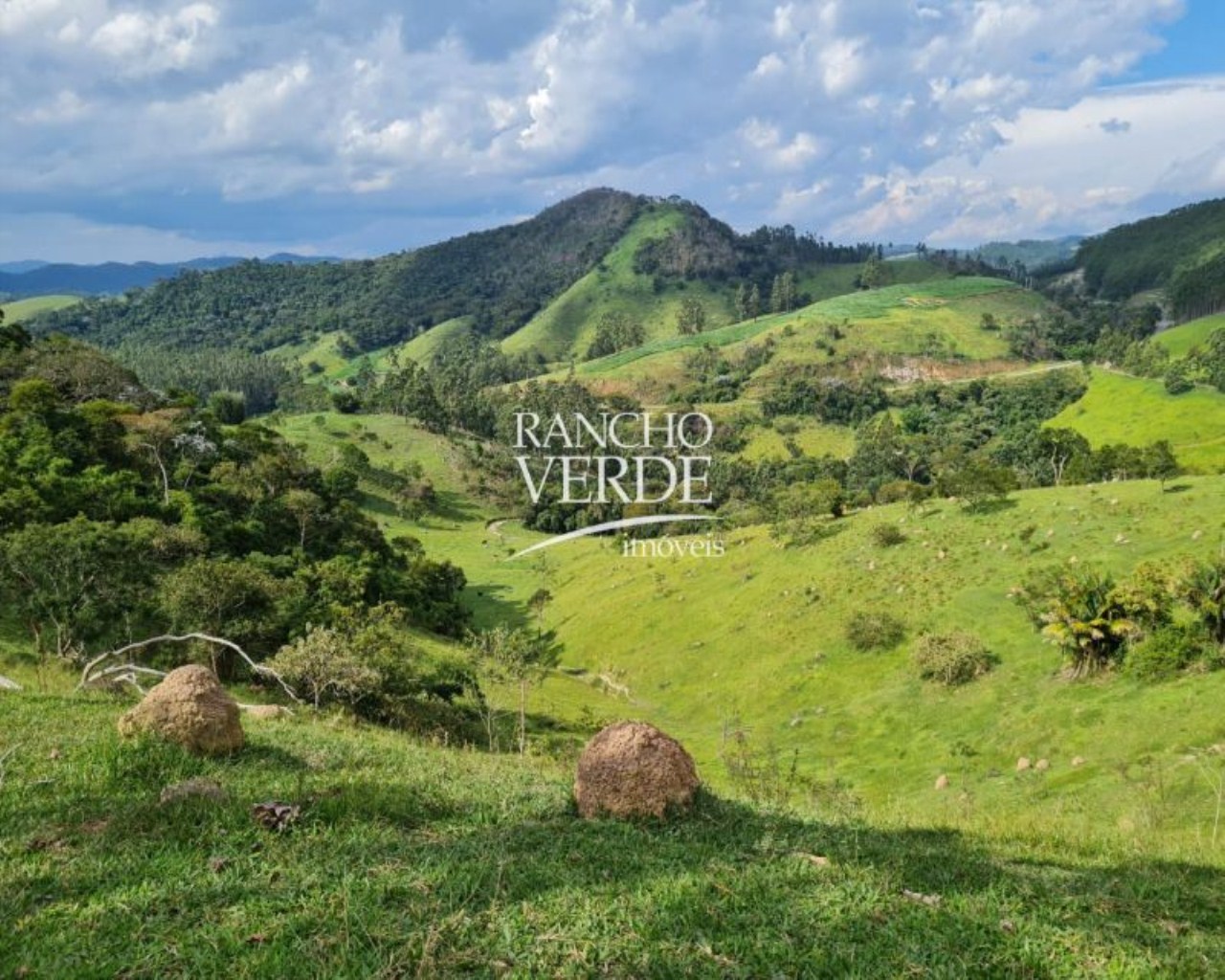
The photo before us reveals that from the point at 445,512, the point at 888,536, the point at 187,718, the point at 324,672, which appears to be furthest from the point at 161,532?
the point at 445,512

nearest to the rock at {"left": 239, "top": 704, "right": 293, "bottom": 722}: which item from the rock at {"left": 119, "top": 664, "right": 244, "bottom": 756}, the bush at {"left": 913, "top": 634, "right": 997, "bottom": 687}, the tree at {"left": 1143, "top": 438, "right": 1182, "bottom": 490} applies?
the rock at {"left": 119, "top": 664, "right": 244, "bottom": 756}

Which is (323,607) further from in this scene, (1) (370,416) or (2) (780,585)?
(1) (370,416)

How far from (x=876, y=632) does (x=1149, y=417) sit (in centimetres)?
12601

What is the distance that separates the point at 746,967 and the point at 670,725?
172 ft

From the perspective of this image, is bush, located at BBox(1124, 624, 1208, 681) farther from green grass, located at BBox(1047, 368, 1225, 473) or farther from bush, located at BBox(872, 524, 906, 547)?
green grass, located at BBox(1047, 368, 1225, 473)

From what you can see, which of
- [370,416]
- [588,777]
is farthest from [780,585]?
[370,416]

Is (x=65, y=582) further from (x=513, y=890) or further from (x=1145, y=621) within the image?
(x=1145, y=621)

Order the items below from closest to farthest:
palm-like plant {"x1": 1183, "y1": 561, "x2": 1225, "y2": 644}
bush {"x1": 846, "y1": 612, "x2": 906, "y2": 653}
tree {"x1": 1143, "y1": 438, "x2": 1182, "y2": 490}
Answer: palm-like plant {"x1": 1183, "y1": 561, "x2": 1225, "y2": 644} → bush {"x1": 846, "y1": 612, "x2": 906, "y2": 653} → tree {"x1": 1143, "y1": 438, "x2": 1182, "y2": 490}

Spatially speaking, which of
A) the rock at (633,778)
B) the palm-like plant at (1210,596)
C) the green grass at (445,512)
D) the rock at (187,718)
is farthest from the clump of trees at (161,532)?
the palm-like plant at (1210,596)

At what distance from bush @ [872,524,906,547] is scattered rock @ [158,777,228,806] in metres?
67.5

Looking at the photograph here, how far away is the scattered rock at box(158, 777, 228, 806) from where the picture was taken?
9367 mm

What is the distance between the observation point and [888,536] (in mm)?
70312

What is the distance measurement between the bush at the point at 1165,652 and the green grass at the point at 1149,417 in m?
96.0

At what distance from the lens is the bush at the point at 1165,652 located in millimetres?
38406
